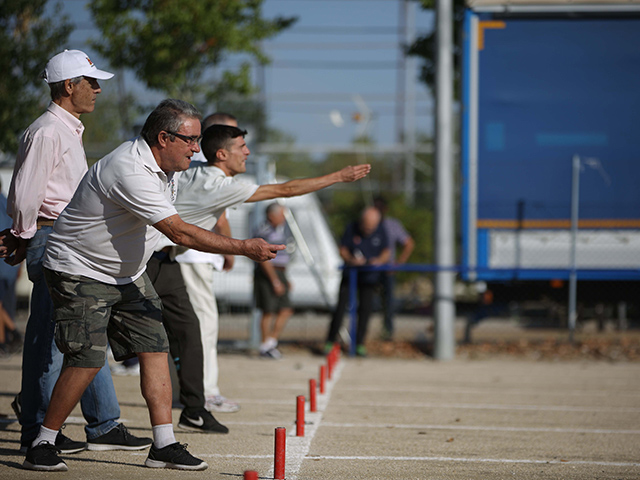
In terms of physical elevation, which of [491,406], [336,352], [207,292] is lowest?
[336,352]

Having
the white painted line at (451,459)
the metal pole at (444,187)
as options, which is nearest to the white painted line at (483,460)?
the white painted line at (451,459)

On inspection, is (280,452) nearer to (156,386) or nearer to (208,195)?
(156,386)

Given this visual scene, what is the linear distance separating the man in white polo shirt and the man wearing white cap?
0.36 meters

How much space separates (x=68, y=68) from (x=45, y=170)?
23.1 inches

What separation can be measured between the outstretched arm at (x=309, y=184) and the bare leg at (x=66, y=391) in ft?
5.87

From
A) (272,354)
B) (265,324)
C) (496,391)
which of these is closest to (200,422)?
(496,391)

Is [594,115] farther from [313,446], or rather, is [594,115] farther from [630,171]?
[313,446]

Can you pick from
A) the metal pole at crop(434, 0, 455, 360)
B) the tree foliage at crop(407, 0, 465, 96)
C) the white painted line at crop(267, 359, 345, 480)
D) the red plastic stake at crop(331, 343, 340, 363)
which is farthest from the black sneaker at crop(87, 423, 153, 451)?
the tree foliage at crop(407, 0, 465, 96)

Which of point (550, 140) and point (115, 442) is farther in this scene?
point (550, 140)

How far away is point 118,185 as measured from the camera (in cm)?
407

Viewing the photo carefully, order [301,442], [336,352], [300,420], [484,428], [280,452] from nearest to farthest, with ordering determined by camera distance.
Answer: [280,452]
[301,442]
[300,420]
[484,428]
[336,352]

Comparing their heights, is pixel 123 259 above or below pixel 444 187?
above

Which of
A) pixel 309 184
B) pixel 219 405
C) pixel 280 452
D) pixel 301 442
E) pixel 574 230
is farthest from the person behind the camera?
pixel 574 230

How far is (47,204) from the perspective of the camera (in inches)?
181
